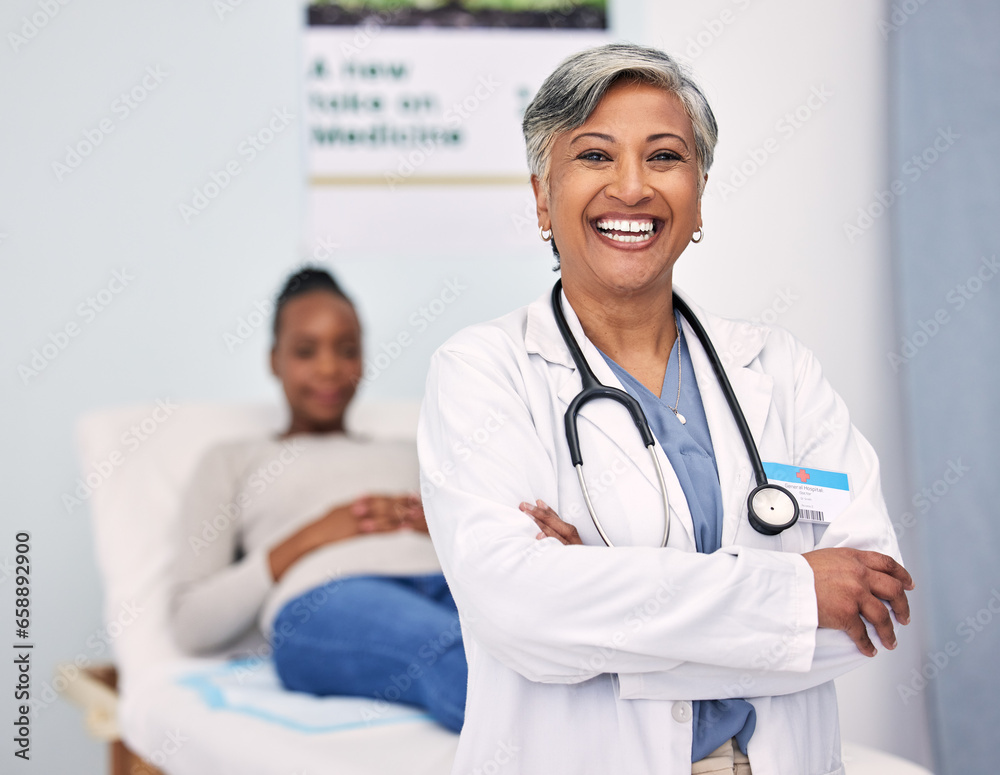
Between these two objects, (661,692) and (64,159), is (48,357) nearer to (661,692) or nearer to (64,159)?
(64,159)

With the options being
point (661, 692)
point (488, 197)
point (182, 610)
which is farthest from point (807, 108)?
point (182, 610)

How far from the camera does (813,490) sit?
3.86 ft

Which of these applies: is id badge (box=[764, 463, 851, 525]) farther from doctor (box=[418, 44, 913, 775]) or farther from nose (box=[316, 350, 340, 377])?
nose (box=[316, 350, 340, 377])

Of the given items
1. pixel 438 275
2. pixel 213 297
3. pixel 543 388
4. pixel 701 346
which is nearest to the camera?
pixel 543 388

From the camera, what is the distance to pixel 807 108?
7.36ft

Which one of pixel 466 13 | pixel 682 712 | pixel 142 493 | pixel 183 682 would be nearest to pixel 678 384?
pixel 682 712

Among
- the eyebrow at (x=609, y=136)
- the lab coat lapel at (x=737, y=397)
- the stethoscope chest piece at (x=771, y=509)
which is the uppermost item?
the eyebrow at (x=609, y=136)

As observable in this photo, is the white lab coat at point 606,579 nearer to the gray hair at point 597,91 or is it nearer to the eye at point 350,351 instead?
the gray hair at point 597,91

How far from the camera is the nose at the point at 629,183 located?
114 centimetres

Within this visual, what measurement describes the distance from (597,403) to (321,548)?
1.32 meters

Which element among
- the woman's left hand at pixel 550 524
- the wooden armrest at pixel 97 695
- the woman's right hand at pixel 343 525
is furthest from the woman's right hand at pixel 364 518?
the woman's left hand at pixel 550 524

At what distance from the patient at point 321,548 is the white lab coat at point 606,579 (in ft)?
2.23

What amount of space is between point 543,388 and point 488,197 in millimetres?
1947

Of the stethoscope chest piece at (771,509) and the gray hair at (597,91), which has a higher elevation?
the gray hair at (597,91)
